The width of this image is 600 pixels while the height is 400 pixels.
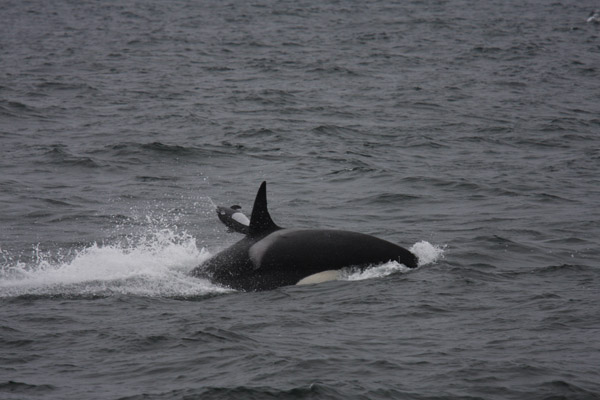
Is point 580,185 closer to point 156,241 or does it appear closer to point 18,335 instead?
point 156,241

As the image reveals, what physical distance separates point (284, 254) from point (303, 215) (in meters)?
5.26

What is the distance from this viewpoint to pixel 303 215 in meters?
17.8

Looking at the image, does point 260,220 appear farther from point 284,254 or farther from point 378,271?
point 378,271

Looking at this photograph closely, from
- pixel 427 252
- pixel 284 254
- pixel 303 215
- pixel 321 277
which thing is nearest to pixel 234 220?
pixel 284 254

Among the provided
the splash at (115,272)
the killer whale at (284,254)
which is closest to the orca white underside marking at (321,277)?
the killer whale at (284,254)

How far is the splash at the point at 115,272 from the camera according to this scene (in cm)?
1296

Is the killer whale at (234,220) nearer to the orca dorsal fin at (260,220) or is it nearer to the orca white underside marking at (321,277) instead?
the orca dorsal fin at (260,220)

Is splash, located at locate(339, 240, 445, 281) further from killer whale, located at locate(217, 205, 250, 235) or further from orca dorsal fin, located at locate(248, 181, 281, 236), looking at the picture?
killer whale, located at locate(217, 205, 250, 235)

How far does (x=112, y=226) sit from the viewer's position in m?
17.1

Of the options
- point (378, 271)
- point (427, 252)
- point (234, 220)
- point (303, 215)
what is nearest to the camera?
Result: point (378, 271)

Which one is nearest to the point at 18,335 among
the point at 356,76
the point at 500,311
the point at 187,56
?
the point at 500,311

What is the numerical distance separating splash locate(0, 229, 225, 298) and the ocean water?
0.17ft

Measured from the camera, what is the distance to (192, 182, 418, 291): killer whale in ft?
41.3

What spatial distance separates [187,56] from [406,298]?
3318cm
